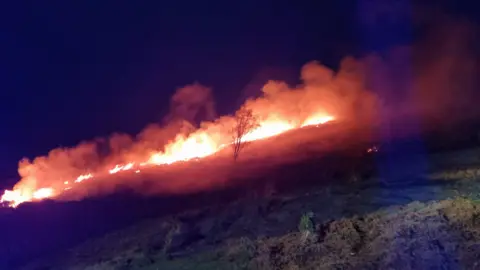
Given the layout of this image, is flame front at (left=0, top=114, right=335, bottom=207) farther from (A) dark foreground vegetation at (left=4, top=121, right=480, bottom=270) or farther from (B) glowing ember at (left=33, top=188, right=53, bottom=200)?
(A) dark foreground vegetation at (left=4, top=121, right=480, bottom=270)

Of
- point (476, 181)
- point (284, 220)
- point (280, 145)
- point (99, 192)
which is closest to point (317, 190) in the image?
point (284, 220)

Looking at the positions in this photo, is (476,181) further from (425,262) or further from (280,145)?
(280,145)

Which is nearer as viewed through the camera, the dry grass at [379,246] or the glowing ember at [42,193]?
the dry grass at [379,246]

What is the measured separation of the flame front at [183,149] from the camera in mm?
52219

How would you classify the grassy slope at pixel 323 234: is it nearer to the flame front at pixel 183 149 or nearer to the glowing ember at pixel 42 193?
the flame front at pixel 183 149

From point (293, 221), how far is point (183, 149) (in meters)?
29.5

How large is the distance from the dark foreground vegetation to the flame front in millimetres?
4085

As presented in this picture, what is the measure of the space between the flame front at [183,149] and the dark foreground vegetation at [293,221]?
409cm

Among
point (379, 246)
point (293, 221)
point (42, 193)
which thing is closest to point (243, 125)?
point (42, 193)

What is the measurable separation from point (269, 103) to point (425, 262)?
40.0 meters

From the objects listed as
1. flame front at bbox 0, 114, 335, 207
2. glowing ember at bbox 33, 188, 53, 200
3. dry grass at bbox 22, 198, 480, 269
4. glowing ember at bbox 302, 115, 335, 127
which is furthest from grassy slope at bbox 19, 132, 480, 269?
glowing ember at bbox 302, 115, 335, 127

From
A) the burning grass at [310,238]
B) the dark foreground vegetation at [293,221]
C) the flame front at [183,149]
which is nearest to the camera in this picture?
the burning grass at [310,238]

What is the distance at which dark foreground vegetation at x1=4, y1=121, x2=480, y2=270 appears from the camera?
15.1 m

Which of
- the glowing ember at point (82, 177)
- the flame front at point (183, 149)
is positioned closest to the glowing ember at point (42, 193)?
the flame front at point (183, 149)
